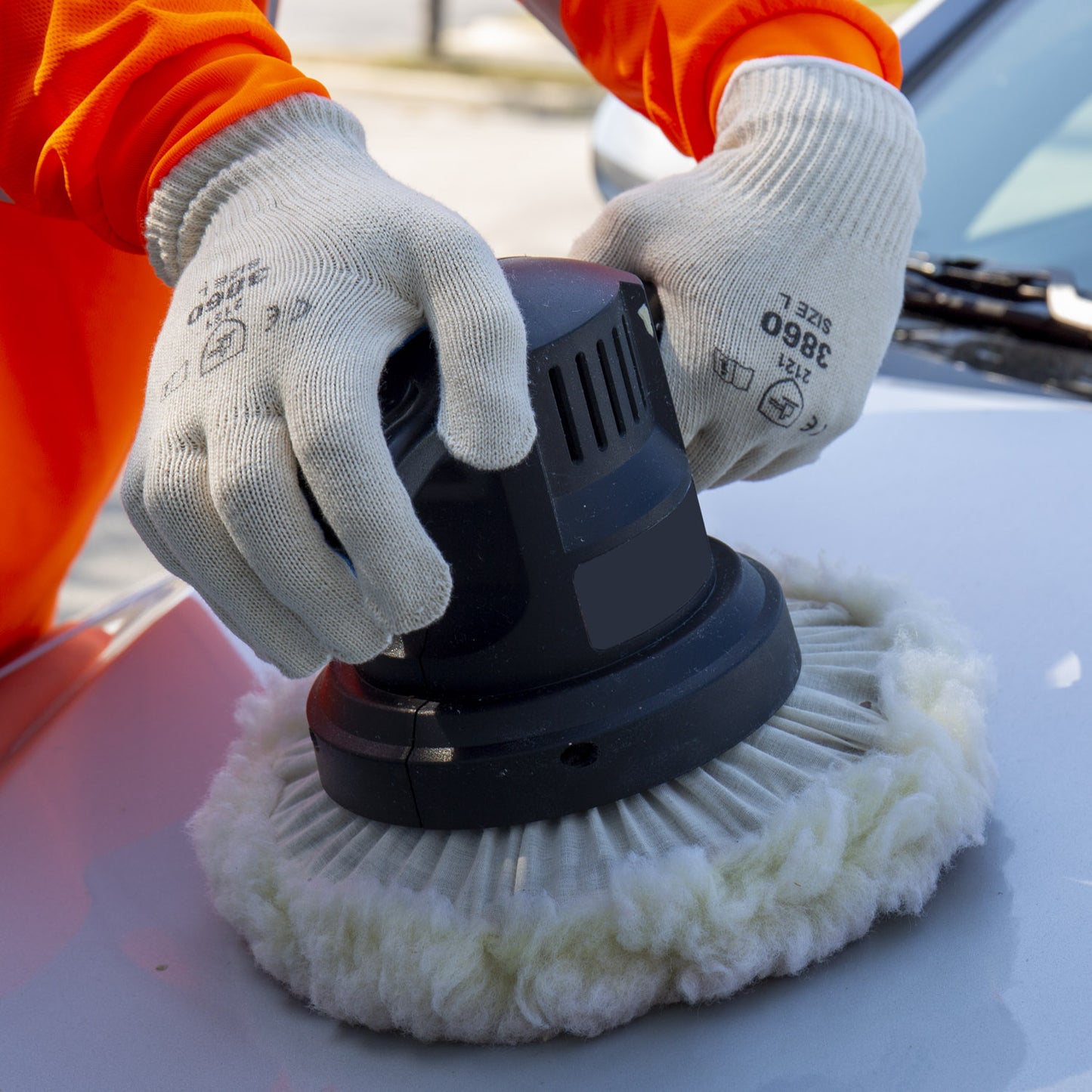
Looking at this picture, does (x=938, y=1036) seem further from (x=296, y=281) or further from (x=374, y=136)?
(x=374, y=136)

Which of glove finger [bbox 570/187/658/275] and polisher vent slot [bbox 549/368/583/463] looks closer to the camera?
polisher vent slot [bbox 549/368/583/463]

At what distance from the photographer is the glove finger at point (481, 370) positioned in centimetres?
62

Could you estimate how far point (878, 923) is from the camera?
0.69m

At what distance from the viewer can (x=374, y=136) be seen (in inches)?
296

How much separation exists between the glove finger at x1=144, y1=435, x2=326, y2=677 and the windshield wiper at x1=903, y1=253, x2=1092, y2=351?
38.5 inches

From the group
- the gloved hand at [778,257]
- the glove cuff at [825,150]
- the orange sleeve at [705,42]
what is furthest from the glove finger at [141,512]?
the orange sleeve at [705,42]

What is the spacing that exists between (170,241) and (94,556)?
95.0 inches

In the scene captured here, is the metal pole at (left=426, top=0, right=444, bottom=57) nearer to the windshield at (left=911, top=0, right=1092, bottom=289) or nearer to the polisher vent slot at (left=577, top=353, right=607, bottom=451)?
the windshield at (left=911, top=0, right=1092, bottom=289)

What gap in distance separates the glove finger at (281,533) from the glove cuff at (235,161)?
219 millimetres

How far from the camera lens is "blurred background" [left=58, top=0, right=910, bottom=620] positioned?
203 inches

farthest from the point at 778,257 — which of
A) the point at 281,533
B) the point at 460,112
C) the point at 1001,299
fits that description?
the point at 460,112

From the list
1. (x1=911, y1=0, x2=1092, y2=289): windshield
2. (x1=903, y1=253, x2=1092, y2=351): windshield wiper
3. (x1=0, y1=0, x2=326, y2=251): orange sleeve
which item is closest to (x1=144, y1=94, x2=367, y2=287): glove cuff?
(x1=0, y1=0, x2=326, y2=251): orange sleeve

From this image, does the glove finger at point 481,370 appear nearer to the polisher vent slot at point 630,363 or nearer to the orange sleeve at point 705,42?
the polisher vent slot at point 630,363

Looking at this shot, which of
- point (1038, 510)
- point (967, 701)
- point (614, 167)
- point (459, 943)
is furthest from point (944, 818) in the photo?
point (614, 167)
